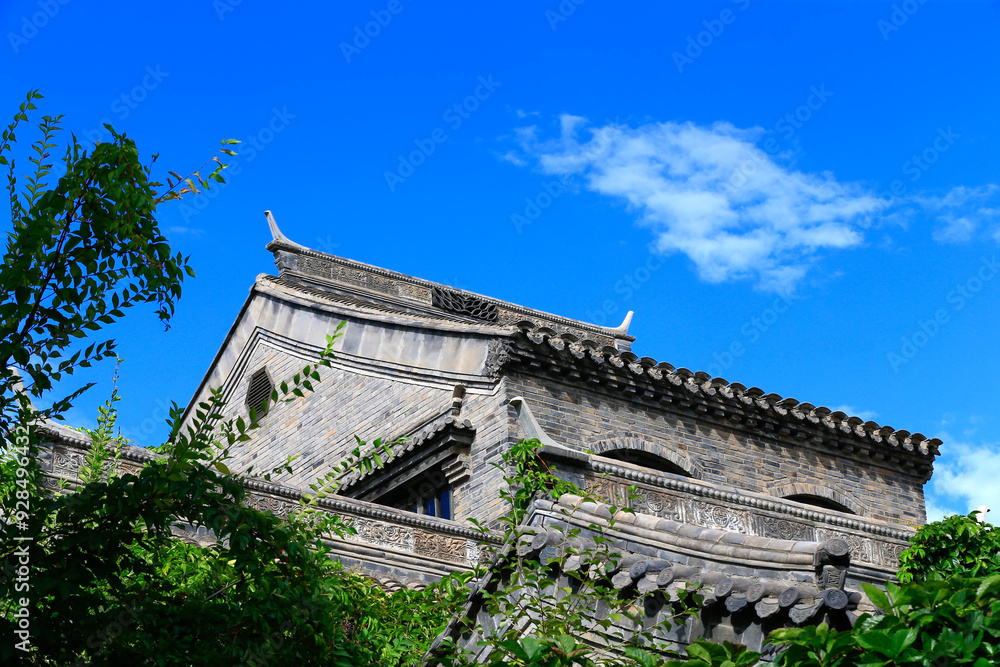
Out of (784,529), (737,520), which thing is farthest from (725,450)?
(737,520)

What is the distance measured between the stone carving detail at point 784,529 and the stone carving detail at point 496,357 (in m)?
3.50

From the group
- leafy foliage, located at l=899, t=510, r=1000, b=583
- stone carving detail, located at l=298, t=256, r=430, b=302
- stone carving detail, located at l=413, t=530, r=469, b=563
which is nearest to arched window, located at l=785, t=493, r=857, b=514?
leafy foliage, located at l=899, t=510, r=1000, b=583

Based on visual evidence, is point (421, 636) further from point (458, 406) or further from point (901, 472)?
point (901, 472)

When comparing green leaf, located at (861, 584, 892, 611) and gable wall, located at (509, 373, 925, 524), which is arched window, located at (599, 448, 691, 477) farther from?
green leaf, located at (861, 584, 892, 611)

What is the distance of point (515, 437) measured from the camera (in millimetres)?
12266

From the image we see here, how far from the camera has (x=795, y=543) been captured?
6.49 metres

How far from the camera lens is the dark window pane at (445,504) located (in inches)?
497

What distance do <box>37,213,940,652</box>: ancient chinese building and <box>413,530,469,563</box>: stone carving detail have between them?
19mm

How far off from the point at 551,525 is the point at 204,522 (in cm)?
240

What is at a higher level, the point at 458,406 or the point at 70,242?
the point at 458,406

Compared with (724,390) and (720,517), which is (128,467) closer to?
(720,517)

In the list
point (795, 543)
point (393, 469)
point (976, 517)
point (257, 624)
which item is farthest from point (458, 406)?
point (257, 624)

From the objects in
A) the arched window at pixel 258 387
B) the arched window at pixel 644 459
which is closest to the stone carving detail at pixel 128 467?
the arched window at pixel 644 459

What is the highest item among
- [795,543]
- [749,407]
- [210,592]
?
[749,407]
